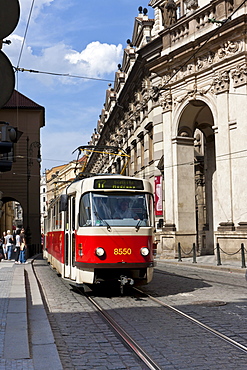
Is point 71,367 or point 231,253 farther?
point 231,253

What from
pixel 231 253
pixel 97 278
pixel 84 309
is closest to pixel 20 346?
pixel 84 309

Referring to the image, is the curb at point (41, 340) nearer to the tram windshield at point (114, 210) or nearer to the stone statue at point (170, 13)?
the tram windshield at point (114, 210)

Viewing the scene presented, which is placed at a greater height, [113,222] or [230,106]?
[230,106]

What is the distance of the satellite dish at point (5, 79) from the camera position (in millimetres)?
4141

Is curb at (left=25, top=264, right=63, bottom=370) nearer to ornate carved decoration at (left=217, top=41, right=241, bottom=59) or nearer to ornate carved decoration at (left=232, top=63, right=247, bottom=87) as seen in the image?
ornate carved decoration at (left=232, top=63, right=247, bottom=87)

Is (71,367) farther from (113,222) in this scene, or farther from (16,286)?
(16,286)

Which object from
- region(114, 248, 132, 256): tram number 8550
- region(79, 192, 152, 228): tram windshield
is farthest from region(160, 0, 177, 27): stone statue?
region(114, 248, 132, 256): tram number 8550

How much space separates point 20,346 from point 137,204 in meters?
6.02

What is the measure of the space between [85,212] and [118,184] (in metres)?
1.01

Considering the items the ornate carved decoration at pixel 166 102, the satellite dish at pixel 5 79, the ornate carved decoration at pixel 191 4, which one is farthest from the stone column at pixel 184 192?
the satellite dish at pixel 5 79

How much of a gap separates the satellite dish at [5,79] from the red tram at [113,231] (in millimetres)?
7439

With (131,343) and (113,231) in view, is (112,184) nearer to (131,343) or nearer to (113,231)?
(113,231)

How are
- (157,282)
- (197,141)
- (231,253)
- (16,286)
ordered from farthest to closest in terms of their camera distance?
(197,141)
(231,253)
(157,282)
(16,286)

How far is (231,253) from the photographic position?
22719 millimetres
